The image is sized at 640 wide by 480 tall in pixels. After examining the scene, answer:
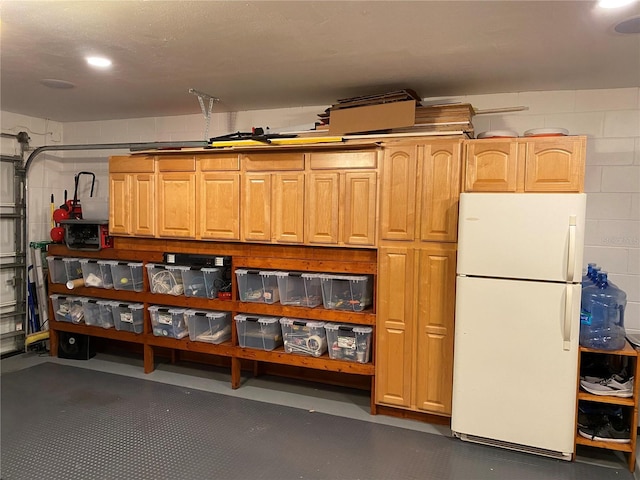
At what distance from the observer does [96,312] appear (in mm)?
4582

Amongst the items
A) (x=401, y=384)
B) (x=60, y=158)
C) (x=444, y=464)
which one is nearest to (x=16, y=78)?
(x=60, y=158)

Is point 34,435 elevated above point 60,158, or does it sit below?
below

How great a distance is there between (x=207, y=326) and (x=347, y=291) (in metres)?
1.43

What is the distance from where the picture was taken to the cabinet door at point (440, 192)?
3199 mm

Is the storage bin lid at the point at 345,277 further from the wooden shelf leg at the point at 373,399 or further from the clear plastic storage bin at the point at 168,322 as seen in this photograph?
the clear plastic storage bin at the point at 168,322

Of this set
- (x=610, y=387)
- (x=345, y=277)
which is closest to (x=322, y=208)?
(x=345, y=277)

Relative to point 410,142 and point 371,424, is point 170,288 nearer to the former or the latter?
point 371,424

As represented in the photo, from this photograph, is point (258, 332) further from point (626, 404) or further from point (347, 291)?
point (626, 404)

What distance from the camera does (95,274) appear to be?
15.0 ft

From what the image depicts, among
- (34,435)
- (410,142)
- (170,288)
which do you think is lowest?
(34,435)

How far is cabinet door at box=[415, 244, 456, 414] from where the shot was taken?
3250mm

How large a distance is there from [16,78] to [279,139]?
2.20 meters

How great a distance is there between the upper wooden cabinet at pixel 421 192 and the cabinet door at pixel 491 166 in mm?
89

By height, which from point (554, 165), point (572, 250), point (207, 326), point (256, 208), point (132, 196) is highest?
point (554, 165)
